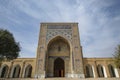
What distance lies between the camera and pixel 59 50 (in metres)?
20.4

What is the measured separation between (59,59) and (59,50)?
61.0 inches

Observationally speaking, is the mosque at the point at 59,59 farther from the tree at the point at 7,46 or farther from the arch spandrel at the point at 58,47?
the tree at the point at 7,46

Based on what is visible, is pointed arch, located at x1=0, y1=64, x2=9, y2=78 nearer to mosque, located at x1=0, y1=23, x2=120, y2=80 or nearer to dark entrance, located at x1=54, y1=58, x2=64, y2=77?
mosque, located at x1=0, y1=23, x2=120, y2=80

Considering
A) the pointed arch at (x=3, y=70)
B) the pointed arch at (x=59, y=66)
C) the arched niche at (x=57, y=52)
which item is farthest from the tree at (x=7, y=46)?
the pointed arch at (x=59, y=66)

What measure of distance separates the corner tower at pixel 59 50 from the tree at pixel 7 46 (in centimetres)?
386

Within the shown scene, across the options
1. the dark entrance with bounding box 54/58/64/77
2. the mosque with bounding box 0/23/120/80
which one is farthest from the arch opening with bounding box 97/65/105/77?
the dark entrance with bounding box 54/58/64/77

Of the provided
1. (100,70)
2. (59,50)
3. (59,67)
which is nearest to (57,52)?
(59,50)

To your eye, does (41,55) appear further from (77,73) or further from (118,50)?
(118,50)

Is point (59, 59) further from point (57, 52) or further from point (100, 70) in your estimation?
point (100, 70)

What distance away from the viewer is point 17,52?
51.5ft

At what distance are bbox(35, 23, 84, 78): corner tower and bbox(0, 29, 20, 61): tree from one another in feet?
12.7

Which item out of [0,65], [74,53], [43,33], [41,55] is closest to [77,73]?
[74,53]

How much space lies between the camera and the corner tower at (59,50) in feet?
58.2

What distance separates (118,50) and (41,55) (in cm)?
1102
